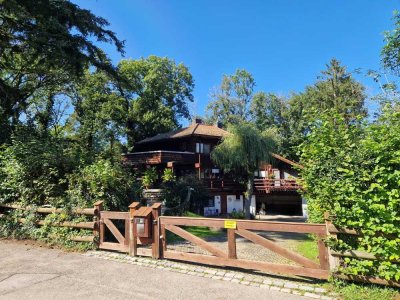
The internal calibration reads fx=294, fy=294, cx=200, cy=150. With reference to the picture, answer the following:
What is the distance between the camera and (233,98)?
4309 centimetres

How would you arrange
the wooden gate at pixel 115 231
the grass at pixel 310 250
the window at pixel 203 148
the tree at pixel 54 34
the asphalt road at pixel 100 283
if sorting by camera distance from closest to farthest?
the asphalt road at pixel 100 283, the wooden gate at pixel 115 231, the grass at pixel 310 250, the tree at pixel 54 34, the window at pixel 203 148

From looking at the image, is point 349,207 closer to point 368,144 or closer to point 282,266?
point 368,144

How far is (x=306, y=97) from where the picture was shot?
36.2 metres

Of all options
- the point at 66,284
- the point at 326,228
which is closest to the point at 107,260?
the point at 66,284

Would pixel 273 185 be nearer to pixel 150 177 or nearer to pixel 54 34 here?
pixel 150 177

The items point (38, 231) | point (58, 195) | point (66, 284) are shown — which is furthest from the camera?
point (58, 195)

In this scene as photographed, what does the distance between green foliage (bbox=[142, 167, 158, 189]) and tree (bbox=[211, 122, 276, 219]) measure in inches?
251

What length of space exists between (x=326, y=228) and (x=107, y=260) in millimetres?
4759

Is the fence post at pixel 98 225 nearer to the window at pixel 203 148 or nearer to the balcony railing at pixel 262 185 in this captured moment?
the balcony railing at pixel 262 185

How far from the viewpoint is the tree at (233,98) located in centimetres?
4297

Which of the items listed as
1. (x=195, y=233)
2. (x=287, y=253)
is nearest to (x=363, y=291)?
(x=287, y=253)

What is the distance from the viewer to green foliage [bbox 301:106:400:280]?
14.3 feet

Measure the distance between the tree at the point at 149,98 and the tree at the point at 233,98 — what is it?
8.73 m

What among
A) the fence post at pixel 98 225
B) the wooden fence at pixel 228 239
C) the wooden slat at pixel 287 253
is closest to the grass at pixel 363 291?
the wooden fence at pixel 228 239
